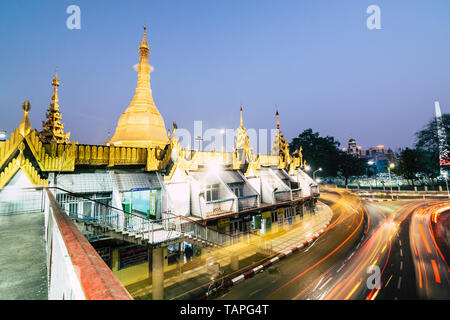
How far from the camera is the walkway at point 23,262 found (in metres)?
3.13

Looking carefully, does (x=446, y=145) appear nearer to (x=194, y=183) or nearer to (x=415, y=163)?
(x=415, y=163)

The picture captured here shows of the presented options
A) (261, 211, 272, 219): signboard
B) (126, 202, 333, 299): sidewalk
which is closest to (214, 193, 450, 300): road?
(126, 202, 333, 299): sidewalk

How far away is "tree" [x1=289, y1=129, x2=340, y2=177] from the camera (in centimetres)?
6047

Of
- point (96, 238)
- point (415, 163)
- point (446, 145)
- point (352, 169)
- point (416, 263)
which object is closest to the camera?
point (96, 238)

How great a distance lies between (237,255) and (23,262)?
14.3 m

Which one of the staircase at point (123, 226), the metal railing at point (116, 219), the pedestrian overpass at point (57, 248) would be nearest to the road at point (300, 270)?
the staircase at point (123, 226)

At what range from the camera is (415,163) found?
170ft

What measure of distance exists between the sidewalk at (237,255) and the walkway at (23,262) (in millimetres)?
8394

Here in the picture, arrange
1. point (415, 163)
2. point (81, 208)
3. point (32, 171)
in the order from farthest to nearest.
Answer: point (415, 163)
point (81, 208)
point (32, 171)

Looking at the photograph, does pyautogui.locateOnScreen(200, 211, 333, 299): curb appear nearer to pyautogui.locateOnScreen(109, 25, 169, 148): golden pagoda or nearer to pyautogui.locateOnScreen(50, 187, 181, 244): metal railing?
pyautogui.locateOnScreen(50, 187, 181, 244): metal railing

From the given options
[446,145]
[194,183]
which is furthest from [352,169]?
[194,183]

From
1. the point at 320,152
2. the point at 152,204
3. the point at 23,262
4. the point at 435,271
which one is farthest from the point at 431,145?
the point at 23,262

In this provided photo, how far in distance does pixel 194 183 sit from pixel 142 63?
72.6 feet

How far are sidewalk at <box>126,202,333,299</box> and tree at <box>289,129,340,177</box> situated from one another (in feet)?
121
